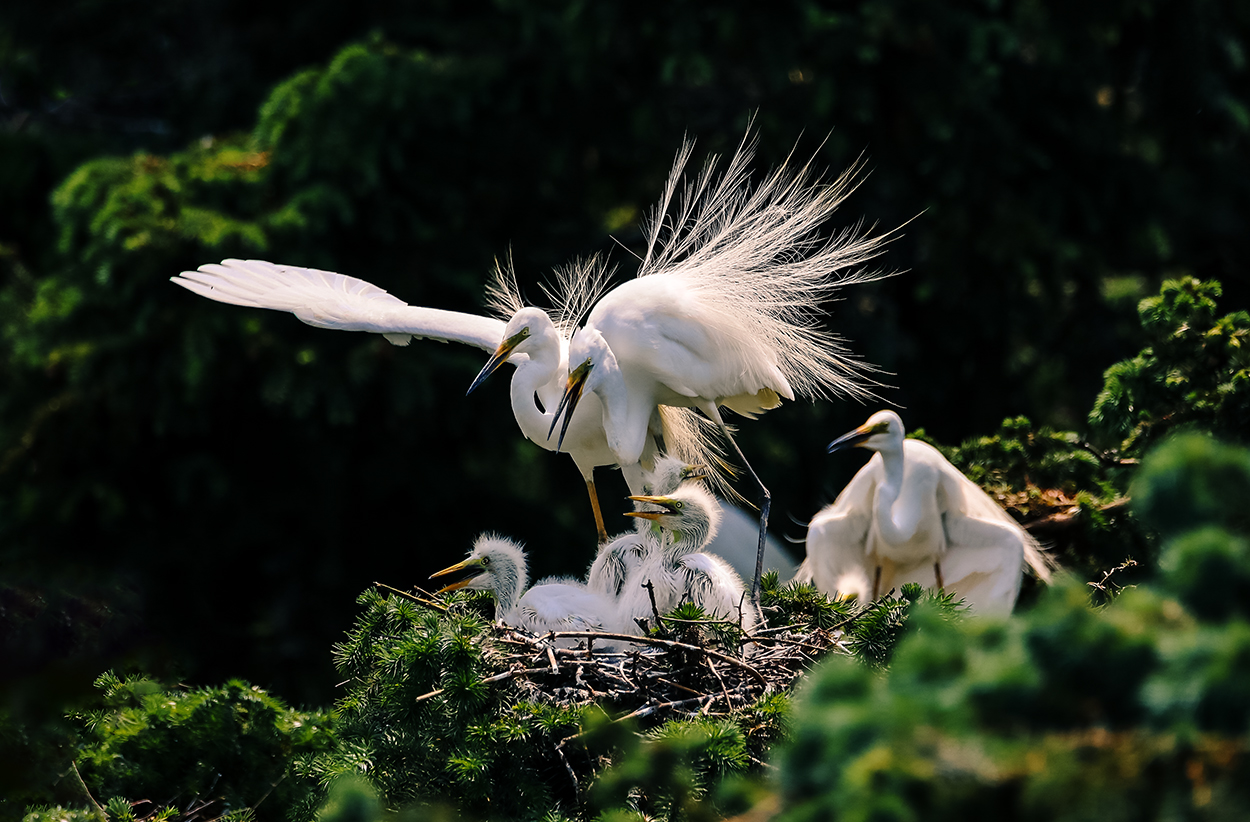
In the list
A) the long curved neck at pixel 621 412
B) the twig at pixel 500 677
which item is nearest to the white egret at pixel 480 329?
the long curved neck at pixel 621 412

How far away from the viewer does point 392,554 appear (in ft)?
19.6

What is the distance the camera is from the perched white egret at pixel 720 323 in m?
3.38

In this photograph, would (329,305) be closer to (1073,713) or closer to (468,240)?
(468,240)

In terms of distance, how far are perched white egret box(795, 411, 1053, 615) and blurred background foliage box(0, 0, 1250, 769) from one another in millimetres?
1691

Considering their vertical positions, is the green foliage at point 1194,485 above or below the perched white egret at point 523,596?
above

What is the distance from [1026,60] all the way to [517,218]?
2656mm

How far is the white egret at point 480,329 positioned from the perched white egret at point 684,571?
0.45 m

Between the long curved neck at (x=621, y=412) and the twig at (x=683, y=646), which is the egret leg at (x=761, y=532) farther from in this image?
the twig at (x=683, y=646)

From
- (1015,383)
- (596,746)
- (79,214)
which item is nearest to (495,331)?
(596,746)

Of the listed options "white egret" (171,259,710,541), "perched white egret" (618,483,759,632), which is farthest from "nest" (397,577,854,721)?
"white egret" (171,259,710,541)

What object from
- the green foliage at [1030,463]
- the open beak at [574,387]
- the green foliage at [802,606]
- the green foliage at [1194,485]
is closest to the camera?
the green foliage at [1194,485]

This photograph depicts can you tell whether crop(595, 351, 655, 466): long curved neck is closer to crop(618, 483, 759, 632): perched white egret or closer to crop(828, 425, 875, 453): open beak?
crop(618, 483, 759, 632): perched white egret

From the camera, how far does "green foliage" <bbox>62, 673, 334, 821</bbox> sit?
8.97 feet

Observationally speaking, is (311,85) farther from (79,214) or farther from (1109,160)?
(1109,160)
